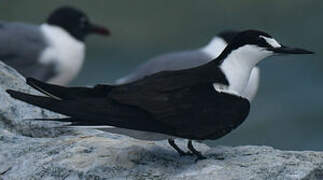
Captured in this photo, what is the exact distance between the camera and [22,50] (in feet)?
33.3

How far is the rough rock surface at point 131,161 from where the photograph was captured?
4641mm

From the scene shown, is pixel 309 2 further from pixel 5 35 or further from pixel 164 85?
pixel 164 85

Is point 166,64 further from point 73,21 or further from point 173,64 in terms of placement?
point 73,21

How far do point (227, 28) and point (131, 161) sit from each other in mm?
11734

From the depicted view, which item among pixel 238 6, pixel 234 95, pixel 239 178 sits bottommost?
pixel 239 178

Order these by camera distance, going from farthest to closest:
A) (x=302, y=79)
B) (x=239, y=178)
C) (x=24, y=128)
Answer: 1. (x=302, y=79)
2. (x=24, y=128)
3. (x=239, y=178)

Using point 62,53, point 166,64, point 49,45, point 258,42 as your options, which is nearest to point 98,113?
point 258,42

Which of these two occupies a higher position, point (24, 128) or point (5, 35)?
point (5, 35)

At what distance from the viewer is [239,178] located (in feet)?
15.0

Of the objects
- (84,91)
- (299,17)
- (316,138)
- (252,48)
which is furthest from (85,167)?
(299,17)

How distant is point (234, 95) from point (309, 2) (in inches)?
499

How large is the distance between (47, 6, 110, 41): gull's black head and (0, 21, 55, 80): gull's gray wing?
1206 mm

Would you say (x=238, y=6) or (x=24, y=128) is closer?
(x=24, y=128)

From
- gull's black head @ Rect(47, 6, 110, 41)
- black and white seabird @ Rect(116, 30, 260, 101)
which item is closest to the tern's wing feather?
black and white seabird @ Rect(116, 30, 260, 101)
